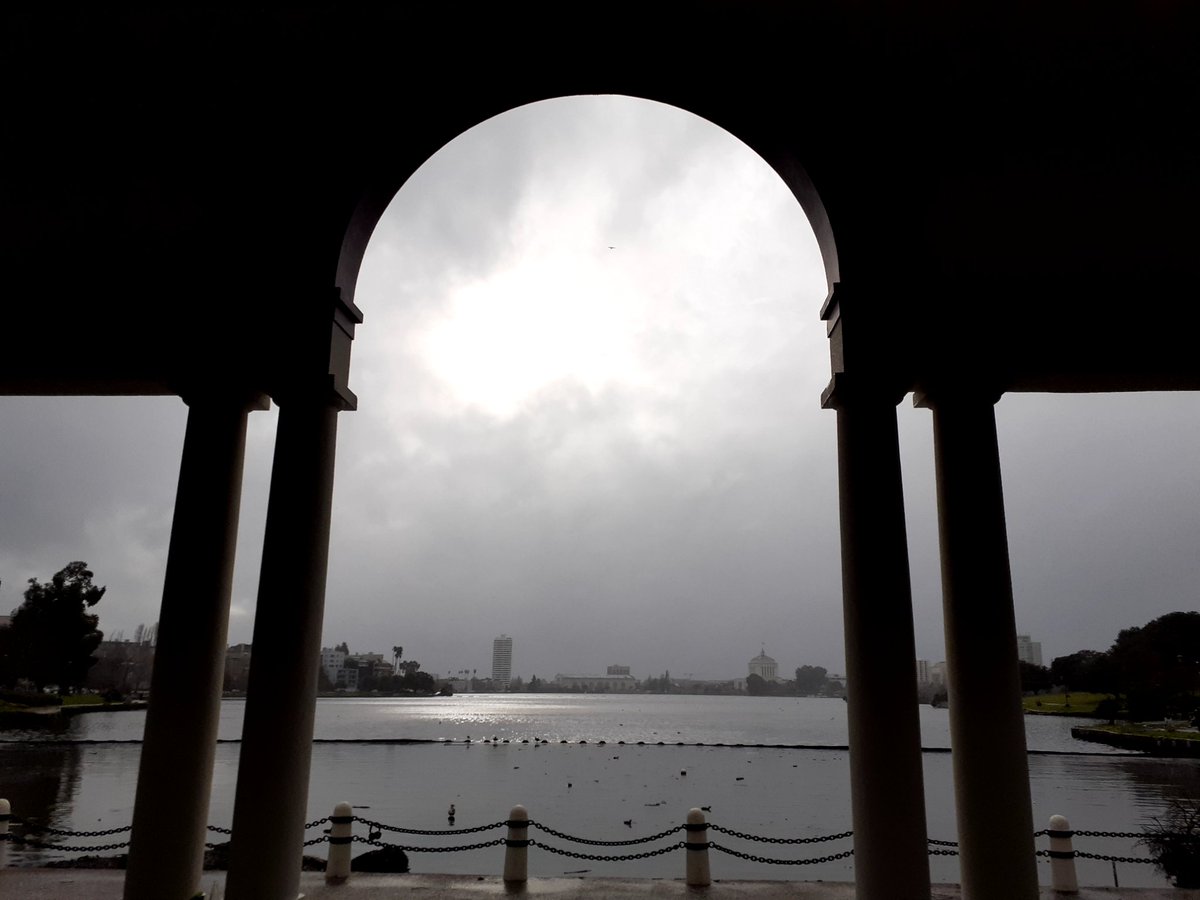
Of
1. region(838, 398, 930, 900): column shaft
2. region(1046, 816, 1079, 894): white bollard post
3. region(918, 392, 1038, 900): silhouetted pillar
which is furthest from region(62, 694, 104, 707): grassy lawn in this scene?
region(918, 392, 1038, 900): silhouetted pillar

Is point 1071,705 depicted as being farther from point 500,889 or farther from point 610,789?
point 500,889

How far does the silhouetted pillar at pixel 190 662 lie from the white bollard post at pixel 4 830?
4587 mm

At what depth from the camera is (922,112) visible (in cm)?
676

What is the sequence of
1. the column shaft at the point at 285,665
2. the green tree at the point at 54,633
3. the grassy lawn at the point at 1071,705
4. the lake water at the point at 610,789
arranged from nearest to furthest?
the column shaft at the point at 285,665
the lake water at the point at 610,789
the green tree at the point at 54,633
the grassy lawn at the point at 1071,705

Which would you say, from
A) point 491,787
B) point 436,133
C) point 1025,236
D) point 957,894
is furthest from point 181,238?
point 491,787

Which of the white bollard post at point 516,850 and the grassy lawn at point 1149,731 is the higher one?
the white bollard post at point 516,850

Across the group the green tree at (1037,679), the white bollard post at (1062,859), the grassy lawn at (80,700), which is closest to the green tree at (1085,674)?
the green tree at (1037,679)

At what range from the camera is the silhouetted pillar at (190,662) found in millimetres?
5844

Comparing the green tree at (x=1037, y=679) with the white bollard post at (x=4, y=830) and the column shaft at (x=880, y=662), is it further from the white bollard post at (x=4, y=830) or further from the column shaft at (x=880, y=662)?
the white bollard post at (x=4, y=830)

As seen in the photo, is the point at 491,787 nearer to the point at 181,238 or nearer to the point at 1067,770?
the point at 1067,770

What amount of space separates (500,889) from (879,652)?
4616mm

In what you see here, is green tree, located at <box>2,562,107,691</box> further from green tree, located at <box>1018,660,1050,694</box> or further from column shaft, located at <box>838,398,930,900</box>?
green tree, located at <box>1018,660,1050,694</box>

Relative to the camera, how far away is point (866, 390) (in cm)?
629

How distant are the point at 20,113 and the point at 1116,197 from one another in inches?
389
